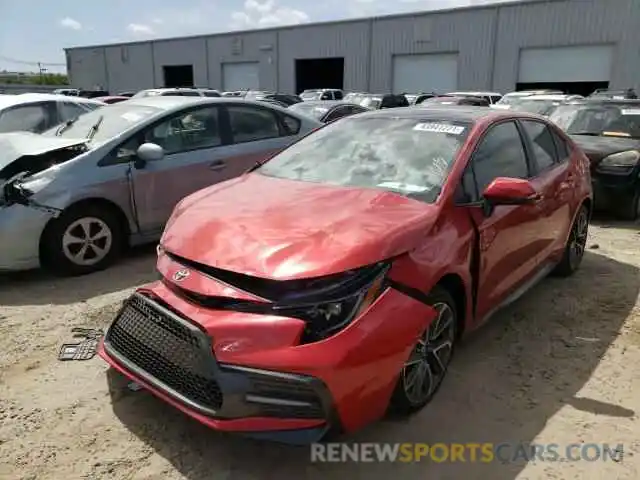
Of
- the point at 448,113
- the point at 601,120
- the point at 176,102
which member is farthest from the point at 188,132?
the point at 601,120

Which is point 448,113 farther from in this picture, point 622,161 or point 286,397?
point 622,161

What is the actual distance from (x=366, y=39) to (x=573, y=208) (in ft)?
91.7

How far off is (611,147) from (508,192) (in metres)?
5.20

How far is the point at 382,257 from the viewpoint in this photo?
250 centimetres

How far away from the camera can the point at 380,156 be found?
3.49 metres

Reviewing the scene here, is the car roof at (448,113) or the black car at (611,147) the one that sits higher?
the car roof at (448,113)

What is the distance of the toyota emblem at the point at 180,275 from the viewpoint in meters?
2.59

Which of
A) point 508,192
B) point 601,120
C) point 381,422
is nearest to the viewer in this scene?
point 381,422

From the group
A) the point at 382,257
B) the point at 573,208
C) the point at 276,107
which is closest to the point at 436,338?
the point at 382,257

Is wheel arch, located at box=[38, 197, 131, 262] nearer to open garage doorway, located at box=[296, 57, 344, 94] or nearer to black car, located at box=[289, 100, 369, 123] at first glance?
black car, located at box=[289, 100, 369, 123]

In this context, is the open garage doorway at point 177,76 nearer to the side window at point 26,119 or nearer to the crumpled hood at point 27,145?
the side window at point 26,119

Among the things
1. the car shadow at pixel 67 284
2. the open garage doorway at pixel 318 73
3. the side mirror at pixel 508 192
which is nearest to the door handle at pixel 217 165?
the car shadow at pixel 67 284

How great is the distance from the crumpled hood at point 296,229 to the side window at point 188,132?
87.5 inches

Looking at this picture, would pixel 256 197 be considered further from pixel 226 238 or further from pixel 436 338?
pixel 436 338
